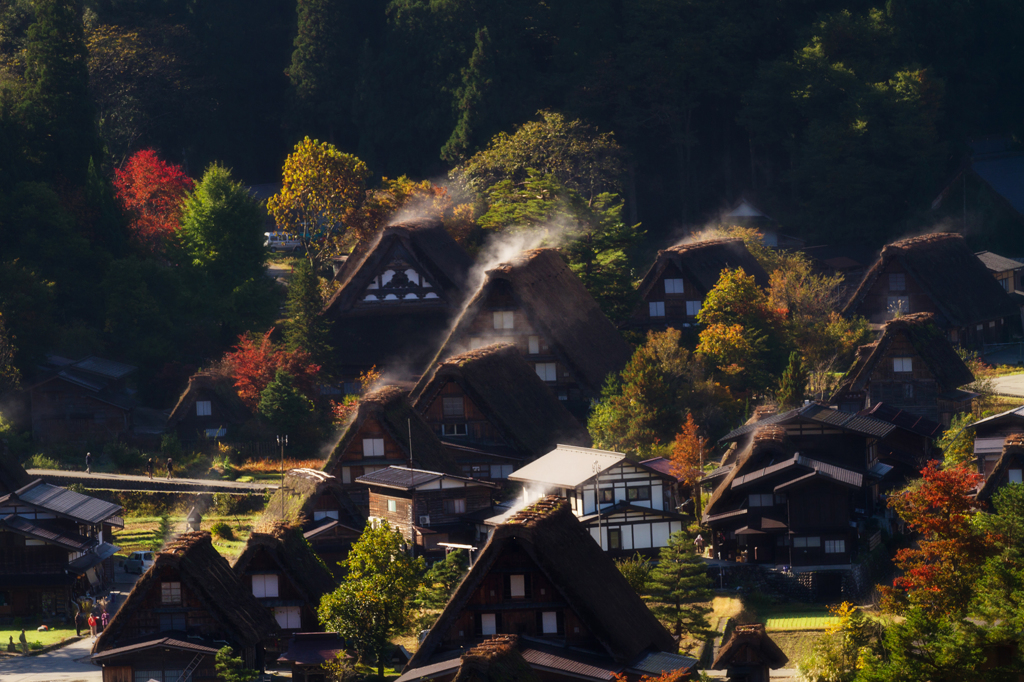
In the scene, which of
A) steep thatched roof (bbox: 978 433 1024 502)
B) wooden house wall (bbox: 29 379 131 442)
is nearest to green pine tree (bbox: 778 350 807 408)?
steep thatched roof (bbox: 978 433 1024 502)

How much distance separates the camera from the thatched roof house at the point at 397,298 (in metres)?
65.1

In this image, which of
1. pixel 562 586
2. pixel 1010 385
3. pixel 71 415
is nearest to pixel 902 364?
pixel 1010 385

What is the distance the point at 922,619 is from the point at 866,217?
5278 cm

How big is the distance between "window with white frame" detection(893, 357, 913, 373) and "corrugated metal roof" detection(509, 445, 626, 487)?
14.4m

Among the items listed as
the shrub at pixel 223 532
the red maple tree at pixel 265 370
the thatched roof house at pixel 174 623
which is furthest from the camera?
the red maple tree at pixel 265 370

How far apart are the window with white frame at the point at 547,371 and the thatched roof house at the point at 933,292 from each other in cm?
1583

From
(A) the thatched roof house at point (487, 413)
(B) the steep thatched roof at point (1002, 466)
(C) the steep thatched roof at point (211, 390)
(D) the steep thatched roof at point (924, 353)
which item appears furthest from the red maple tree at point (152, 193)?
(B) the steep thatched roof at point (1002, 466)

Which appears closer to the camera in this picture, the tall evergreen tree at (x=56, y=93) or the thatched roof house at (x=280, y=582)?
the thatched roof house at (x=280, y=582)

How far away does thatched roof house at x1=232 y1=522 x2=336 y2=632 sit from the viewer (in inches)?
1598

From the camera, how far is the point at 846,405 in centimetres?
→ 5759

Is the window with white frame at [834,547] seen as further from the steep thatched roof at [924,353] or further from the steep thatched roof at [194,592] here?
the steep thatched roof at [194,592]

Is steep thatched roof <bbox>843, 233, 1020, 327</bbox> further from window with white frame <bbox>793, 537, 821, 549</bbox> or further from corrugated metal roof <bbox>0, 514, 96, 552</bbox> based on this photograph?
corrugated metal roof <bbox>0, 514, 96, 552</bbox>

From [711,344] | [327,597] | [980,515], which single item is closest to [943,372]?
[711,344]

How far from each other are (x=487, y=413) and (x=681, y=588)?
1276cm
